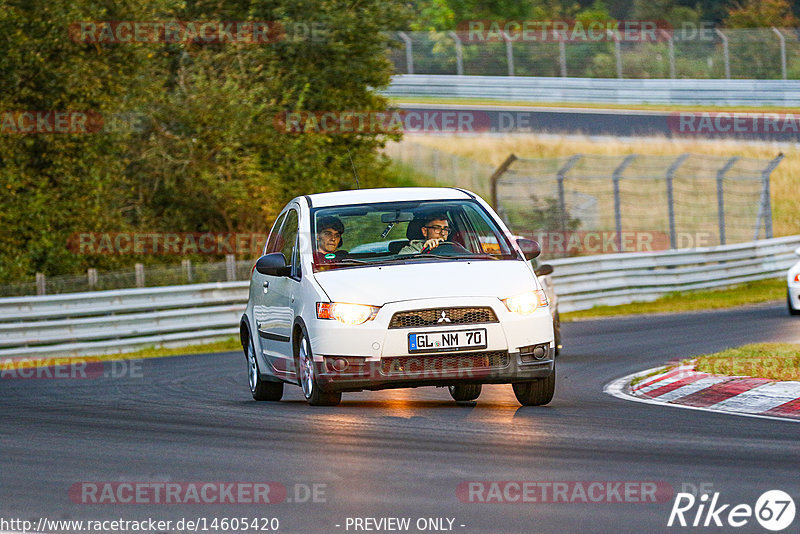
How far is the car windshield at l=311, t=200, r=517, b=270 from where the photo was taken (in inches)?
434

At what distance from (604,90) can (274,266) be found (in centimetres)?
3670

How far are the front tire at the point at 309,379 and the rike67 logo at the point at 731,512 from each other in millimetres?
4270

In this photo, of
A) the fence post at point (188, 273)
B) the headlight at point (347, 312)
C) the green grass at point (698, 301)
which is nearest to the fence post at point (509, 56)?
the green grass at point (698, 301)

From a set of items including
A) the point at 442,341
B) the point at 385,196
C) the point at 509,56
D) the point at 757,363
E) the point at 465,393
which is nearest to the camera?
the point at 442,341

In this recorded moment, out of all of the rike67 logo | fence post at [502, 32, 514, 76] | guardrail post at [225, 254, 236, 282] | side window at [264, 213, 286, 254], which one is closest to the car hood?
side window at [264, 213, 286, 254]

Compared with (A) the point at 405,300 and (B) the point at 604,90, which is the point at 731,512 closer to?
(A) the point at 405,300

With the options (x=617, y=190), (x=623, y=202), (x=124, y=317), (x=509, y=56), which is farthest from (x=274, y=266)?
(x=509, y=56)

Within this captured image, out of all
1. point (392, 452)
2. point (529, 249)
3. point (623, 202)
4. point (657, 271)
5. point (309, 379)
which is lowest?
point (623, 202)

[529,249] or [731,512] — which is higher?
[529,249]

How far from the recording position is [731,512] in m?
6.51

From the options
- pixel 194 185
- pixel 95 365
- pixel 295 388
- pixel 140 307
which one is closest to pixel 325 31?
pixel 194 185

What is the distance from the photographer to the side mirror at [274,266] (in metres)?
11.3

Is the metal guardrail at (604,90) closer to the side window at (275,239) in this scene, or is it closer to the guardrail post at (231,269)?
the guardrail post at (231,269)

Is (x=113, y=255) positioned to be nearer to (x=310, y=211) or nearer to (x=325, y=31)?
(x=325, y=31)
